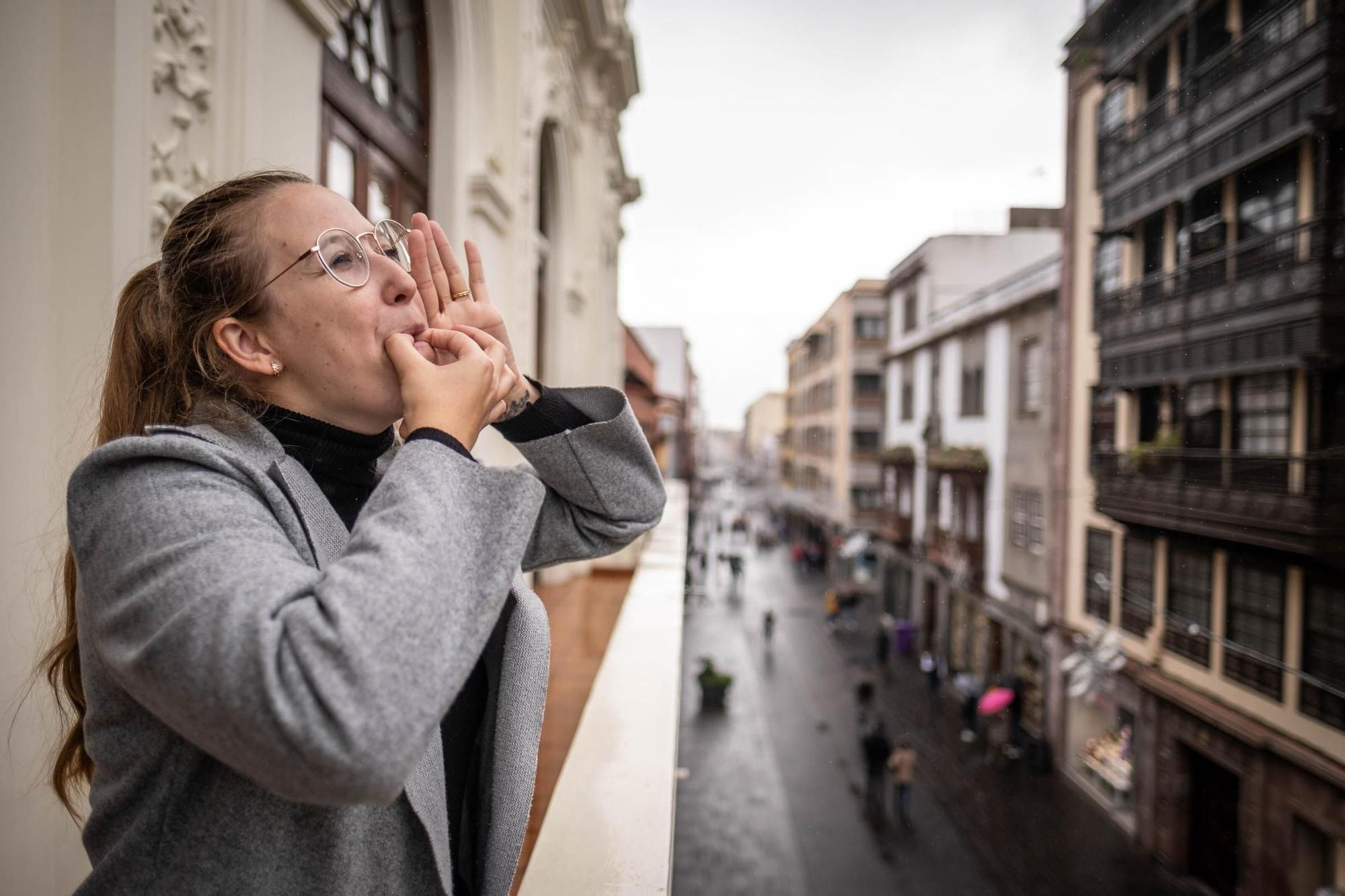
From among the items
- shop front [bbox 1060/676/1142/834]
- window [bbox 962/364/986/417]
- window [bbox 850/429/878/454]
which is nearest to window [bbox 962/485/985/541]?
window [bbox 962/364/986/417]

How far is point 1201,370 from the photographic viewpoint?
12.2ft

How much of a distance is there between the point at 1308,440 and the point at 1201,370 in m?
0.83

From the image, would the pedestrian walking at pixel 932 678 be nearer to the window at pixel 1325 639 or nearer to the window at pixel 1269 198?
the window at pixel 1325 639

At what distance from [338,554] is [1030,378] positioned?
1098 cm

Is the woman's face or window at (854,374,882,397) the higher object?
window at (854,374,882,397)

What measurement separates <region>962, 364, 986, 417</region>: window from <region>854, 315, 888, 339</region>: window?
16.8ft

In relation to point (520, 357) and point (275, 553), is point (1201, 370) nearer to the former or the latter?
point (520, 357)

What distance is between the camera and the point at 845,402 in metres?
18.8

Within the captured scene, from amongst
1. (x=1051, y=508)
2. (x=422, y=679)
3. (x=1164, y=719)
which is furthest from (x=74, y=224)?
(x=1051, y=508)

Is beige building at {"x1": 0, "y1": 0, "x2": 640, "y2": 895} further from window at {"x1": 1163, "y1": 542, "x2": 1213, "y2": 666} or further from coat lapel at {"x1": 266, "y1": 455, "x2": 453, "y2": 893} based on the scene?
window at {"x1": 1163, "y1": 542, "x2": 1213, "y2": 666}

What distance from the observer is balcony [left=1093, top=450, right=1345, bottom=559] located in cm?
283

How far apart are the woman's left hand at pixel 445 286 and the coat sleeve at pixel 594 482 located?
0.16 metres

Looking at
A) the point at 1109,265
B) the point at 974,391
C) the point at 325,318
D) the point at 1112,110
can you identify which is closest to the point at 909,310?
the point at 974,391

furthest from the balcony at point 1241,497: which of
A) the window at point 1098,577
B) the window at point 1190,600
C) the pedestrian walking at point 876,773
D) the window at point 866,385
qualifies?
the window at point 866,385
